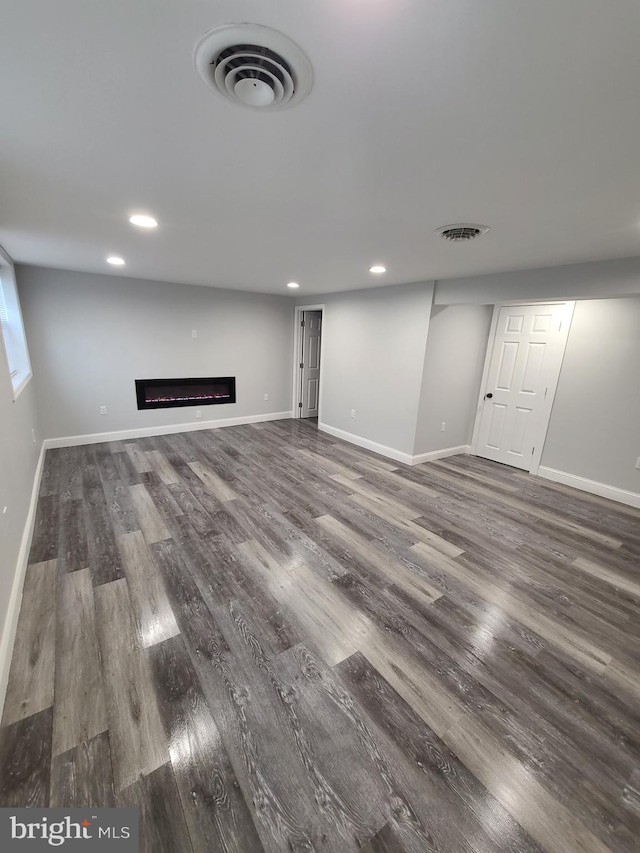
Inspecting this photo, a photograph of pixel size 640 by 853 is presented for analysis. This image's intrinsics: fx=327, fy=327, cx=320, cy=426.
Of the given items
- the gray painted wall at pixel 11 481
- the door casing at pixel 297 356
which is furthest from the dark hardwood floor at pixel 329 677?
the door casing at pixel 297 356

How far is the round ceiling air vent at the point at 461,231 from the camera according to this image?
199 centimetres

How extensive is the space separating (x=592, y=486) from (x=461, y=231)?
340 cm

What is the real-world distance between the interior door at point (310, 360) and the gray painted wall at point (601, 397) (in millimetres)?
4021

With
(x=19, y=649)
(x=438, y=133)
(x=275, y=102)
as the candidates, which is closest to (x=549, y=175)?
(x=438, y=133)

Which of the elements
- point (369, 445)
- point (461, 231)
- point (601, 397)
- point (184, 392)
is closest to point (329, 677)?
point (461, 231)

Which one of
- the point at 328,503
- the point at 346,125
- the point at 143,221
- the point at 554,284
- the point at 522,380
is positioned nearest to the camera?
the point at 346,125

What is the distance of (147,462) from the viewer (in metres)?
4.09

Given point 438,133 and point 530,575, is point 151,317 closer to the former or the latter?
point 438,133

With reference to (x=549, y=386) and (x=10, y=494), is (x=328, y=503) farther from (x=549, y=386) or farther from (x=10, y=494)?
(x=549, y=386)

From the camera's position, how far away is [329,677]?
1.58m

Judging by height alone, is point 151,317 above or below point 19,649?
above

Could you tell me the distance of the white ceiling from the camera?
734 mm

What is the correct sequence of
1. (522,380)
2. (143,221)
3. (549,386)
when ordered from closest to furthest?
1. (143,221)
2. (549,386)
3. (522,380)

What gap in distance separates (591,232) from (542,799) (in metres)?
2.80
